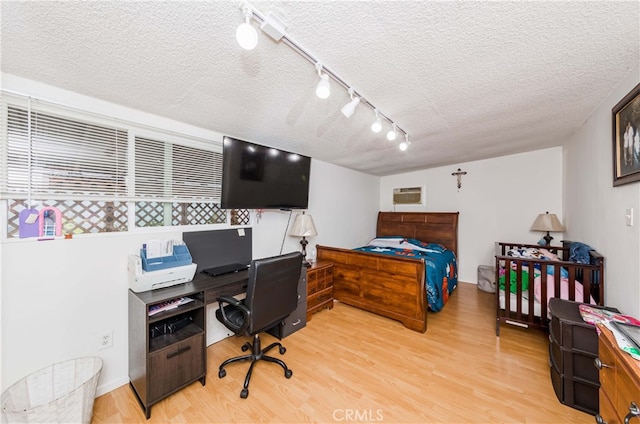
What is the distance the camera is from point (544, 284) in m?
2.24

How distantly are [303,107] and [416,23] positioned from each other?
1006mm

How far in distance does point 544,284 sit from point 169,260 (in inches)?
137

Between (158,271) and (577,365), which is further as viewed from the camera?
(158,271)

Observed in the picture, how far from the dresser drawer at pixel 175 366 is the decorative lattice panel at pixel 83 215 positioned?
3.41ft

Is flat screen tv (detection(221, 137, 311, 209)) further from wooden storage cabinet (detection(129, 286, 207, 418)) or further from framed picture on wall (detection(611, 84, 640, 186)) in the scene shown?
framed picture on wall (detection(611, 84, 640, 186))

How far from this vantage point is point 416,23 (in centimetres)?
104

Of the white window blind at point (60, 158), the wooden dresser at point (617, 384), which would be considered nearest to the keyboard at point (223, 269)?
the white window blind at point (60, 158)

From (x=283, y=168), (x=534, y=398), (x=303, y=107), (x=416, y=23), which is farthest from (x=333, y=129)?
(x=534, y=398)

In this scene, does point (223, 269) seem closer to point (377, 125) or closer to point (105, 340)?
point (105, 340)

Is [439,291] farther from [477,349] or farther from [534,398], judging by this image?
[534,398]

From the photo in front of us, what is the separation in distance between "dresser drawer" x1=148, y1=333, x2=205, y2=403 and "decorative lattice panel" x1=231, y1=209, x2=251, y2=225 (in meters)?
1.18

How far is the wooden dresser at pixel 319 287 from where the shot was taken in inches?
114

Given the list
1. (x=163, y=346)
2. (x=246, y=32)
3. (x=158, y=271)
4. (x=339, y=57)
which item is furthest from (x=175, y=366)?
(x=339, y=57)

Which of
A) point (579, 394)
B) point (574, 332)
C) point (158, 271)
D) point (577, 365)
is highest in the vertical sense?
point (158, 271)
